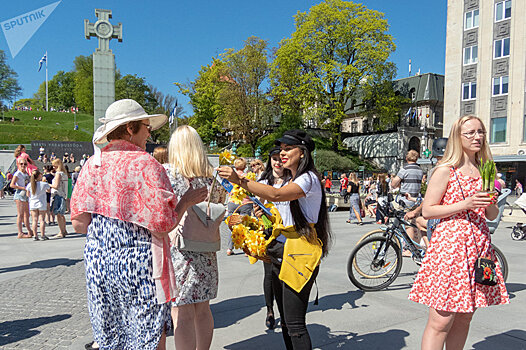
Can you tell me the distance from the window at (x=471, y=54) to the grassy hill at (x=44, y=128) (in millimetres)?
50847

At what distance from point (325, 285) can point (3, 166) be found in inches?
1603

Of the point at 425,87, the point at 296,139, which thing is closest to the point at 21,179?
the point at 296,139

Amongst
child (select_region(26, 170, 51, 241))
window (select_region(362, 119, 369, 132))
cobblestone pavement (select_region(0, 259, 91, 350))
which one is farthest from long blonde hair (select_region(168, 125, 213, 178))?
window (select_region(362, 119, 369, 132))

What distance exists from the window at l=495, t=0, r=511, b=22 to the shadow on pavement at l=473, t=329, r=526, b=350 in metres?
36.4

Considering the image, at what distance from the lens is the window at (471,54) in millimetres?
35406

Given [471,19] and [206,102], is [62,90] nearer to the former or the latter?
[206,102]

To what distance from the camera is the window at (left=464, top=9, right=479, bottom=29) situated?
35250 millimetres

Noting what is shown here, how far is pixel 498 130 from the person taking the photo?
112ft

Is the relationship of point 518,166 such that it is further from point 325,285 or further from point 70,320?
point 70,320

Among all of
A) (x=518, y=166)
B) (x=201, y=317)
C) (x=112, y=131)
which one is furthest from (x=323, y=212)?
(x=518, y=166)

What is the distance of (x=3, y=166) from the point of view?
124ft

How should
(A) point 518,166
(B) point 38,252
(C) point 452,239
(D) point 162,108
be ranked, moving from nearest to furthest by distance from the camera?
(C) point 452,239 → (B) point 38,252 → (A) point 518,166 → (D) point 162,108

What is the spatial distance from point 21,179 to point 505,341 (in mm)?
10553

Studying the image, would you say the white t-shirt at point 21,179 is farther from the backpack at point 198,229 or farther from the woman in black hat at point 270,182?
the backpack at point 198,229
